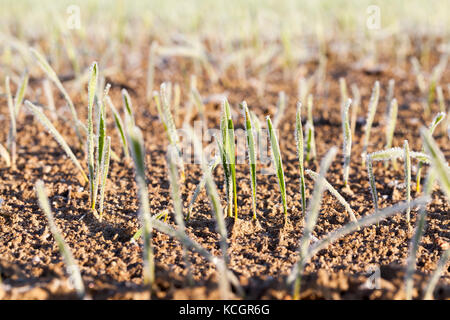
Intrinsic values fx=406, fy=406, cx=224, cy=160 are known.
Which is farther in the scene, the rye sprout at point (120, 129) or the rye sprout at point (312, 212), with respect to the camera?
the rye sprout at point (120, 129)

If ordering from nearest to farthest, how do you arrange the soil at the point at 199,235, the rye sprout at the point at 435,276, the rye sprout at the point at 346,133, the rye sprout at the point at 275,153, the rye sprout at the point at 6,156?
the rye sprout at the point at 435,276
the soil at the point at 199,235
the rye sprout at the point at 275,153
the rye sprout at the point at 346,133
the rye sprout at the point at 6,156

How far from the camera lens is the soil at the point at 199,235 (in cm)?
71

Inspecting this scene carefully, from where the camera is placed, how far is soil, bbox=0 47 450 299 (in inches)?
28.0

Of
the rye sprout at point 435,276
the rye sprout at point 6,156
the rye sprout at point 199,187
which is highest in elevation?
the rye sprout at point 6,156

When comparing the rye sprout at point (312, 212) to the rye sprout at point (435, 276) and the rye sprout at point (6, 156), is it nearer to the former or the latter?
the rye sprout at point (435, 276)

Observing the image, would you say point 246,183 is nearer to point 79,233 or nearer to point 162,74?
point 79,233

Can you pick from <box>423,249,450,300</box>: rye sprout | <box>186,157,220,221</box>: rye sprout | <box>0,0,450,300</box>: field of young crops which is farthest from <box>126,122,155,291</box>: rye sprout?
<box>423,249,450,300</box>: rye sprout

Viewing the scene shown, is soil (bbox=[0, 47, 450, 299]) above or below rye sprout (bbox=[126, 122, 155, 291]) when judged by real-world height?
below

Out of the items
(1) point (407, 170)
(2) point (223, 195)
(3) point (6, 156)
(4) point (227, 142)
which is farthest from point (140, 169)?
(3) point (6, 156)

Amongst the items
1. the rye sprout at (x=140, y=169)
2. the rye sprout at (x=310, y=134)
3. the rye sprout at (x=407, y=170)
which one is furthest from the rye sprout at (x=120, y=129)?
the rye sprout at (x=407, y=170)

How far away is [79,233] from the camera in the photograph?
88 centimetres

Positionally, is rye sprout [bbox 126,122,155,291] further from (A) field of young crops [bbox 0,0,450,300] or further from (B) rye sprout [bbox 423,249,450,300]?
(B) rye sprout [bbox 423,249,450,300]

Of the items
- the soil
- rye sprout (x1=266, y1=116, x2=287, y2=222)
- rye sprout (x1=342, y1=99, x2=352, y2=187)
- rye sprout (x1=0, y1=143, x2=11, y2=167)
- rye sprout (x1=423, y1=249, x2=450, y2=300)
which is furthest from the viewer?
rye sprout (x1=0, y1=143, x2=11, y2=167)

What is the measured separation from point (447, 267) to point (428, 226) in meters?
0.15
